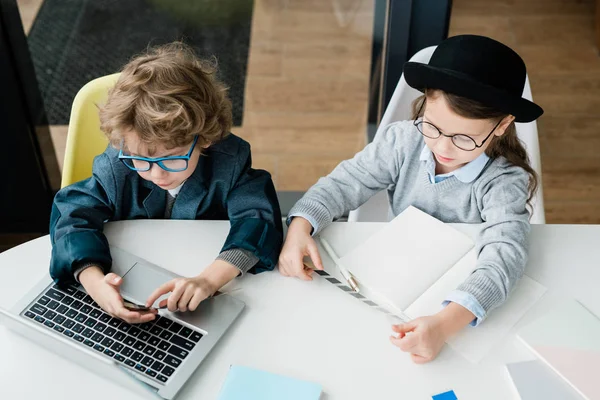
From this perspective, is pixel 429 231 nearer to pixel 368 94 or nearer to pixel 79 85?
pixel 368 94

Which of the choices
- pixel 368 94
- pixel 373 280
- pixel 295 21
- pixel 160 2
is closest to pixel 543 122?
pixel 368 94

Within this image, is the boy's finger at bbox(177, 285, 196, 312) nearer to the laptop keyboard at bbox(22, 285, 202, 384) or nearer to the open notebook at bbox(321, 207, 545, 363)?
the laptop keyboard at bbox(22, 285, 202, 384)

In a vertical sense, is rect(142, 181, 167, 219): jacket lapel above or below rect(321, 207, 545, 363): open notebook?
above

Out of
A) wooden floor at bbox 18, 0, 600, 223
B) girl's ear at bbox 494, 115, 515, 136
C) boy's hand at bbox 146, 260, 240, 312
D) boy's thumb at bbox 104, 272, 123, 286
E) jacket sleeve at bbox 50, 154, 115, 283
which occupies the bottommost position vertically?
wooden floor at bbox 18, 0, 600, 223

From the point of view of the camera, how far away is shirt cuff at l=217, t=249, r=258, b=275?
1199 millimetres

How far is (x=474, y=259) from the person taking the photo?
1256 mm

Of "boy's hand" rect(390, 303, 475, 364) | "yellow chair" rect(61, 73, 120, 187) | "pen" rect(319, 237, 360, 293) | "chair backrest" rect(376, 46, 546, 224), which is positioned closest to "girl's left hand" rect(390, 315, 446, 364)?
"boy's hand" rect(390, 303, 475, 364)

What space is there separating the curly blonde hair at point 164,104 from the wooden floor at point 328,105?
0.93 m

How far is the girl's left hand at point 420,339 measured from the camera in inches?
42.3

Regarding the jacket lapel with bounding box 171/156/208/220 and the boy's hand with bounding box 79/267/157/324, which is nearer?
the boy's hand with bounding box 79/267/157/324

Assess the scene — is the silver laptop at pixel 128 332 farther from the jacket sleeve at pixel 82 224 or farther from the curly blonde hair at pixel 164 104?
the curly blonde hair at pixel 164 104

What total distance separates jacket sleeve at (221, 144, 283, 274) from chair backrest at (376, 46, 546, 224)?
377 mm

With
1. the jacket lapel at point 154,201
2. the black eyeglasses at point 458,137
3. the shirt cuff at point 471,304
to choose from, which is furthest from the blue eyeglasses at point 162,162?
the shirt cuff at point 471,304

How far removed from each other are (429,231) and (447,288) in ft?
0.50
